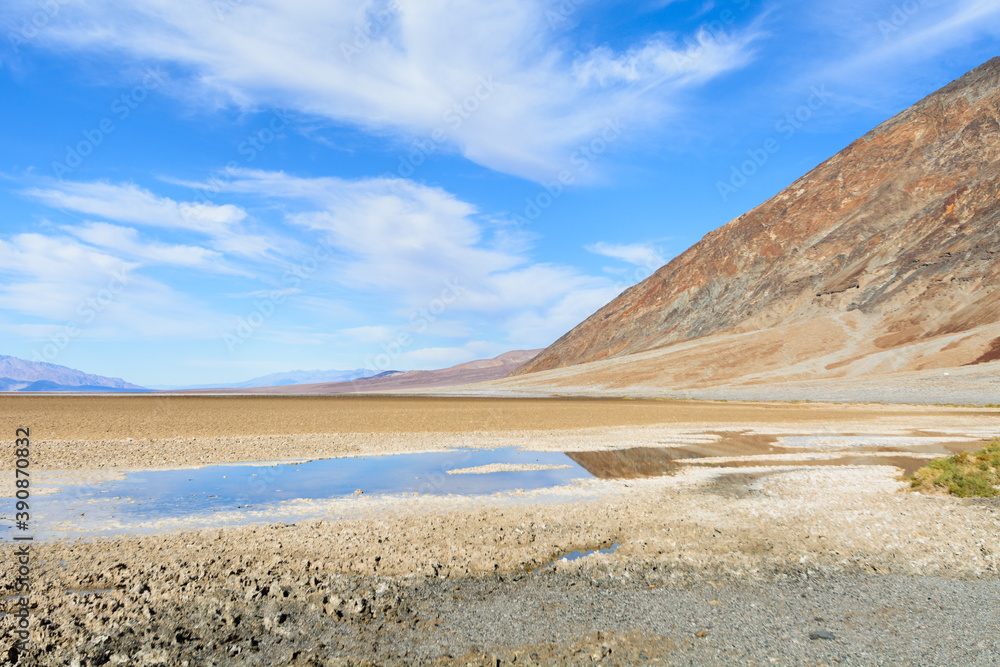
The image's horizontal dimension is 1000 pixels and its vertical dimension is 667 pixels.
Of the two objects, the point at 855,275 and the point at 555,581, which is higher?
the point at 855,275

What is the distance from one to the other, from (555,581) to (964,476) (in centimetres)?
1263

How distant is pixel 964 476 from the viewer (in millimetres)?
14508

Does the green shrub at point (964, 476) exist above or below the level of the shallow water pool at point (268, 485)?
below

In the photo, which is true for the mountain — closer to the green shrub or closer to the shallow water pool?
the green shrub

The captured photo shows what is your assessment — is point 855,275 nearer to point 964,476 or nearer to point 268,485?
point 964,476

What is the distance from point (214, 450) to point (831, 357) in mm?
105505

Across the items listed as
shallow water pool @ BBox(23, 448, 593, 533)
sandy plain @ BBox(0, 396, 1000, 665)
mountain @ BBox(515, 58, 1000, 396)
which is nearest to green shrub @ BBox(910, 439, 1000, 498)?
sandy plain @ BBox(0, 396, 1000, 665)

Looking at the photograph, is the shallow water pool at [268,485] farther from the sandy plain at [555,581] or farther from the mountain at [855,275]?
the mountain at [855,275]

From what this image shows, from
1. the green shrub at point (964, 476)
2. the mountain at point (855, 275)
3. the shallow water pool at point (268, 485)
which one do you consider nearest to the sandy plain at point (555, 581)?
the green shrub at point (964, 476)

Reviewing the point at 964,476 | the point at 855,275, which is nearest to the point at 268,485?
the point at 964,476

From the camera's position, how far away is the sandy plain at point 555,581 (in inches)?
253

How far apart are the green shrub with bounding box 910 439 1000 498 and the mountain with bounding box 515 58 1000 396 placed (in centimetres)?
7877

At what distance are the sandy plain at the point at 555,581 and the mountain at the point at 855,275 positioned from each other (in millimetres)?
86097

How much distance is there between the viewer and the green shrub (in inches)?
546
